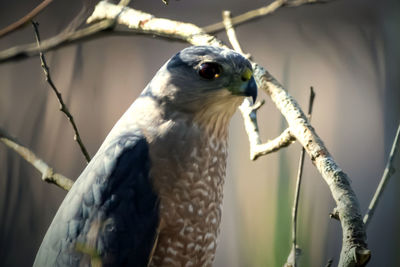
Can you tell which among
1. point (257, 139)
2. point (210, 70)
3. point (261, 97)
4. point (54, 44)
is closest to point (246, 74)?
point (210, 70)

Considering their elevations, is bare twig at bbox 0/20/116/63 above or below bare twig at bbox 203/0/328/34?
below

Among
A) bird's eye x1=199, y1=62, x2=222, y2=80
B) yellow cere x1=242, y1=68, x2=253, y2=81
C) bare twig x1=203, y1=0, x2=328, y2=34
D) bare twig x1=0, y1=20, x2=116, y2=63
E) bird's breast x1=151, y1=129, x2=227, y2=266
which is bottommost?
bird's breast x1=151, y1=129, x2=227, y2=266

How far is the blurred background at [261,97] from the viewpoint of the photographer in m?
1.90

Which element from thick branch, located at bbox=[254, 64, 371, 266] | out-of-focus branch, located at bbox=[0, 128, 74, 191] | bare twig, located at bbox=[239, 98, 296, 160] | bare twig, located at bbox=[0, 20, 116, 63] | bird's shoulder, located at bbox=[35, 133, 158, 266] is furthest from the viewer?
out-of-focus branch, located at bbox=[0, 128, 74, 191]

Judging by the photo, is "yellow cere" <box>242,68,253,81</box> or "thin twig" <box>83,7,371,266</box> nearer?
"thin twig" <box>83,7,371,266</box>

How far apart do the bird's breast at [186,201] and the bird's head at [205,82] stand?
0.06 m

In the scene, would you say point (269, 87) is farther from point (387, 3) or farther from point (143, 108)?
point (387, 3)

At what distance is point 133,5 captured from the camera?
1857 mm

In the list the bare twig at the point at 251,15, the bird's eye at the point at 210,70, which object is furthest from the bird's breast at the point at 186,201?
the bare twig at the point at 251,15

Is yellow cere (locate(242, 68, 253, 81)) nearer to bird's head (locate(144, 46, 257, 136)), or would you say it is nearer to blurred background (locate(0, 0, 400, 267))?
bird's head (locate(144, 46, 257, 136))

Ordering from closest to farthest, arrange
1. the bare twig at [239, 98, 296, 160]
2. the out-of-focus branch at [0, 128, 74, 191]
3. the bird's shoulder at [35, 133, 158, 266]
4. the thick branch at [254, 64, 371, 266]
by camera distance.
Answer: the thick branch at [254, 64, 371, 266], the bird's shoulder at [35, 133, 158, 266], the bare twig at [239, 98, 296, 160], the out-of-focus branch at [0, 128, 74, 191]

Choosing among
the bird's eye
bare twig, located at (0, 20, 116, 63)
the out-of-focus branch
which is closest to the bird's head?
the bird's eye

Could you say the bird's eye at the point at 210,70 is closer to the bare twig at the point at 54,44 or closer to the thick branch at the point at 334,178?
the thick branch at the point at 334,178

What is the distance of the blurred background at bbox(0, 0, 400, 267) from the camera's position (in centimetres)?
190
